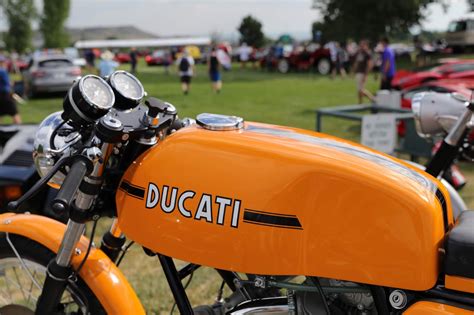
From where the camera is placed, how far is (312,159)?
1627mm

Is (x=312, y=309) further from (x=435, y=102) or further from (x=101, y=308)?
(x=435, y=102)

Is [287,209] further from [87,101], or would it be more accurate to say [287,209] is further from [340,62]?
[340,62]

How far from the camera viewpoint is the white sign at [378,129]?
5.47 meters

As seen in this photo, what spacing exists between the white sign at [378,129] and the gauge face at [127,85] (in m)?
3.88

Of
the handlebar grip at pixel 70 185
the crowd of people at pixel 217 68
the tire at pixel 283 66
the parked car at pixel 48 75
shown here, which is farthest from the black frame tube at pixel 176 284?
the tire at pixel 283 66

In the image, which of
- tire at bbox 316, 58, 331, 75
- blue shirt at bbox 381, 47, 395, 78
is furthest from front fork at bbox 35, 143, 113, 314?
tire at bbox 316, 58, 331, 75

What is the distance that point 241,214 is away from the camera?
5.33 ft

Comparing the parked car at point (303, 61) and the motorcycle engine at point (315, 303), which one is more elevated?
the motorcycle engine at point (315, 303)

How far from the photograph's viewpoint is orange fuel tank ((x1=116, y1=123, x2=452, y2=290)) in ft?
5.10

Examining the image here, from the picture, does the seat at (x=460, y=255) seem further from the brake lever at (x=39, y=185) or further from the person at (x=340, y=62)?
the person at (x=340, y=62)

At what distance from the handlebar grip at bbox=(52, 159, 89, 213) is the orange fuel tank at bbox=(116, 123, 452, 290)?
19 centimetres

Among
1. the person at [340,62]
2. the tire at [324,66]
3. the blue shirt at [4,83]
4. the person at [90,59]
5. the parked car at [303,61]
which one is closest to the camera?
the blue shirt at [4,83]

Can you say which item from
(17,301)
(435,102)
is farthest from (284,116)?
(17,301)

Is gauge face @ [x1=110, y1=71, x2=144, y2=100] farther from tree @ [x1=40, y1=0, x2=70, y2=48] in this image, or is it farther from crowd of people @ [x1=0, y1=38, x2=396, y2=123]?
tree @ [x1=40, y1=0, x2=70, y2=48]
